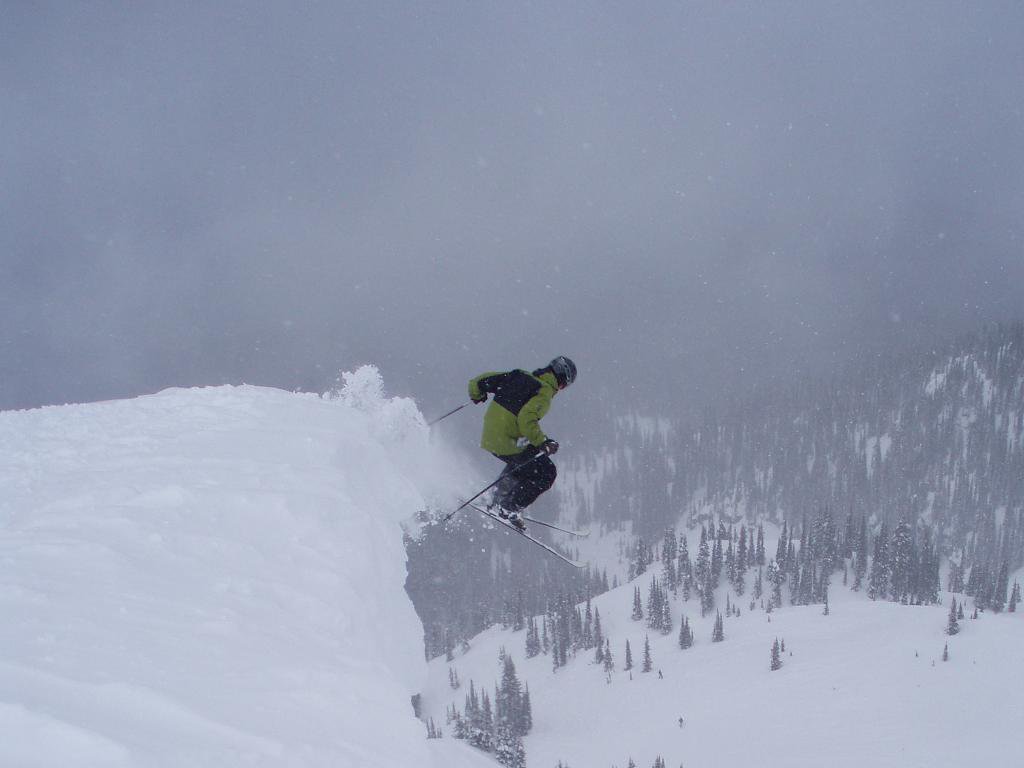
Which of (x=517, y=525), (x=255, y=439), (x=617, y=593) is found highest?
(x=617, y=593)

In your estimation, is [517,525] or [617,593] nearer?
[517,525]

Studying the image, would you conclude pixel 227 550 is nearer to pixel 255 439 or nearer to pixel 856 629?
pixel 255 439

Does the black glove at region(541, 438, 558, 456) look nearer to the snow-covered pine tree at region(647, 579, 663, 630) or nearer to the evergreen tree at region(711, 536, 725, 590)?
the snow-covered pine tree at region(647, 579, 663, 630)

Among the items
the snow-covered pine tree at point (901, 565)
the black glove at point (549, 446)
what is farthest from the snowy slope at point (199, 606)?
the snow-covered pine tree at point (901, 565)

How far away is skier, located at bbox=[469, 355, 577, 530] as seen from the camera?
10.4 m

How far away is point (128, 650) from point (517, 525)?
8666 mm

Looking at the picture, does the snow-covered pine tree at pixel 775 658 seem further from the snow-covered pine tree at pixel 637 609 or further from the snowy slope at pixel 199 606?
the snowy slope at pixel 199 606

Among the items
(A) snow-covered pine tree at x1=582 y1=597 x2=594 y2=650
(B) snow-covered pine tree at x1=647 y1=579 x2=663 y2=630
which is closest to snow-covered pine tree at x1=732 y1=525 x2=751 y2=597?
(B) snow-covered pine tree at x1=647 y1=579 x2=663 y2=630

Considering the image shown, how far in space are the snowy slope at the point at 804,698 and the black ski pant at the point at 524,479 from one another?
204ft

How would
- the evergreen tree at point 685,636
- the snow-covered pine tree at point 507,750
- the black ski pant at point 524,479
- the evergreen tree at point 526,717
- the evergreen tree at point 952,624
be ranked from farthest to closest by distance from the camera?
the evergreen tree at point 685,636 < the evergreen tree at point 526,717 < the evergreen tree at point 952,624 < the snow-covered pine tree at point 507,750 < the black ski pant at point 524,479

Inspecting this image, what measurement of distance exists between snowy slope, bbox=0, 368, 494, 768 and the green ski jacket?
8.53 ft

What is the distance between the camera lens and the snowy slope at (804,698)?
5694 centimetres

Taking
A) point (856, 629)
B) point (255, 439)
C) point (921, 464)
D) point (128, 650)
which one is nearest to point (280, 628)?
point (128, 650)

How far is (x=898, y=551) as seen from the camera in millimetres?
105188
